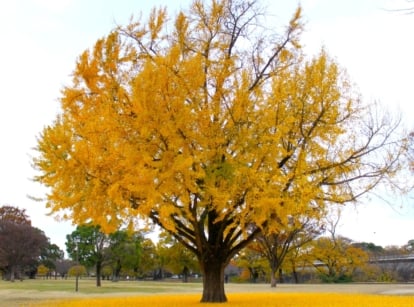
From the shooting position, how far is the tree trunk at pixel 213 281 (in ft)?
59.8

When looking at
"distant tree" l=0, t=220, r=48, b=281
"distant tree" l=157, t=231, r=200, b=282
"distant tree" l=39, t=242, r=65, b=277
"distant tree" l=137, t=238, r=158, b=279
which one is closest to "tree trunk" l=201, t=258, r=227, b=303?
"distant tree" l=157, t=231, r=200, b=282

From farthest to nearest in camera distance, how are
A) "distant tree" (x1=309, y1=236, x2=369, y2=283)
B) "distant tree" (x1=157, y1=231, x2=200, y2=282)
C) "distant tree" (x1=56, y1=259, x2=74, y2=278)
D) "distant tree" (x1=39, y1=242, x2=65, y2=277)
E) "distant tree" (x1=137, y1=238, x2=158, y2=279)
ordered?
"distant tree" (x1=56, y1=259, x2=74, y2=278) < "distant tree" (x1=39, y1=242, x2=65, y2=277) < "distant tree" (x1=137, y1=238, x2=158, y2=279) < "distant tree" (x1=157, y1=231, x2=200, y2=282) < "distant tree" (x1=309, y1=236, x2=369, y2=283)

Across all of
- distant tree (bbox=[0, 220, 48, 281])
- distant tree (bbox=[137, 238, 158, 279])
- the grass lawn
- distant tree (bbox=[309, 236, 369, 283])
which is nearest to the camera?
the grass lawn

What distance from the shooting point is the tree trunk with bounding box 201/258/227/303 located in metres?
18.2

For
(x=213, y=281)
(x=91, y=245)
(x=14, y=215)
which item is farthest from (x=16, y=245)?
(x=213, y=281)

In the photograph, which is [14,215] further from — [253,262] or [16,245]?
[253,262]

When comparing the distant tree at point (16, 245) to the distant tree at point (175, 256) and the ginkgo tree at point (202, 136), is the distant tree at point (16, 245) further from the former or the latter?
the ginkgo tree at point (202, 136)

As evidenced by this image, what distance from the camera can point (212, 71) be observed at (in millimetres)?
16438

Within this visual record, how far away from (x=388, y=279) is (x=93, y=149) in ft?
153

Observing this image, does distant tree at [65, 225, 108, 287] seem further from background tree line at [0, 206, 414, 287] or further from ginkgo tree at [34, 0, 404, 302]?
ginkgo tree at [34, 0, 404, 302]

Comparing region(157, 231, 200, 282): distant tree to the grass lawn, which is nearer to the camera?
the grass lawn

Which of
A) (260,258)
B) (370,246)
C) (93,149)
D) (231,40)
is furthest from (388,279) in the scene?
(93,149)

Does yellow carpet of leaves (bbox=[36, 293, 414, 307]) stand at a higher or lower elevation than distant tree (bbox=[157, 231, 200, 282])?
lower

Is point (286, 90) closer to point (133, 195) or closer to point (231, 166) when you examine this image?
point (231, 166)
